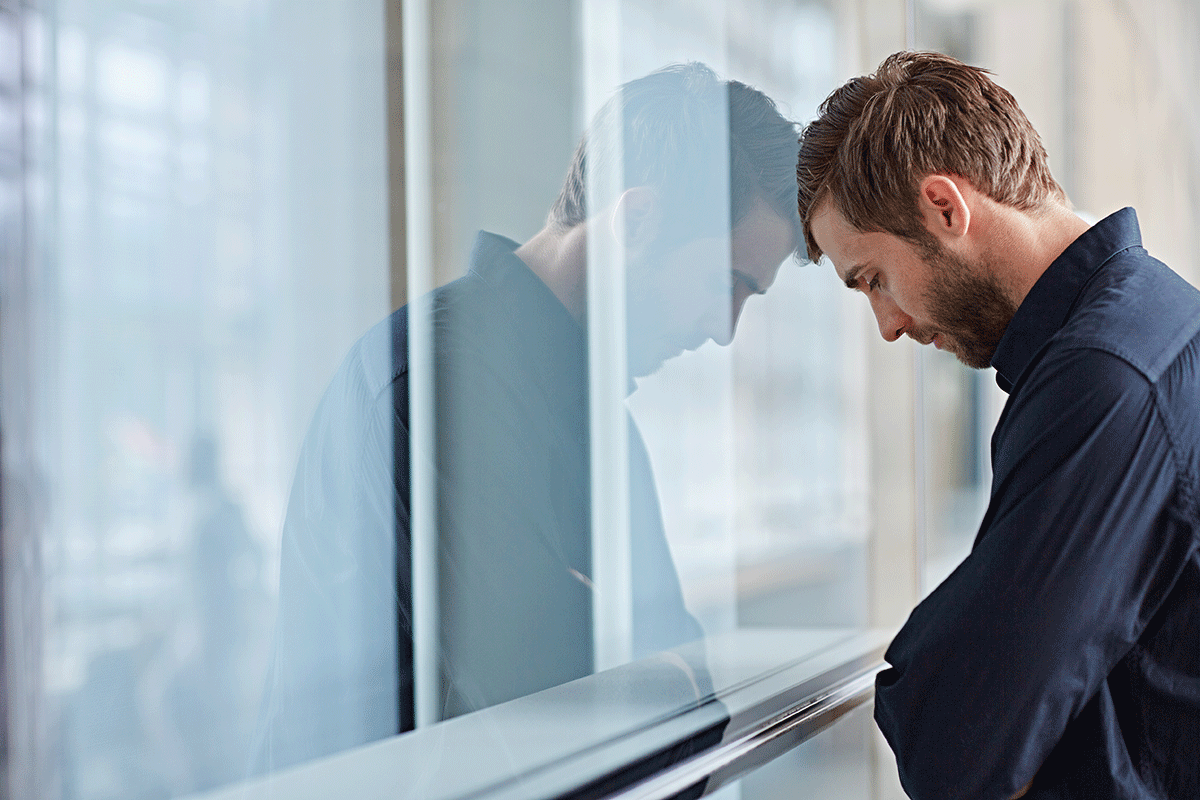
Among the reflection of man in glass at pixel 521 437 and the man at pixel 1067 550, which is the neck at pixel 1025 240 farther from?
the reflection of man in glass at pixel 521 437

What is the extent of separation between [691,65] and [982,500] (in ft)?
5.26

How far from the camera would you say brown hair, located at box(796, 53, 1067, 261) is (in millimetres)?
933

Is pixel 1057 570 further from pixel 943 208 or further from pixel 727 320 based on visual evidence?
pixel 727 320

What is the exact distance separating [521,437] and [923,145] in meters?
0.48

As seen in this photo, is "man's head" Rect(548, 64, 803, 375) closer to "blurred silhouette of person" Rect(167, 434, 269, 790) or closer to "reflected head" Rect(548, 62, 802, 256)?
"reflected head" Rect(548, 62, 802, 256)

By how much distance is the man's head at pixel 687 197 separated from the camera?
103 centimetres

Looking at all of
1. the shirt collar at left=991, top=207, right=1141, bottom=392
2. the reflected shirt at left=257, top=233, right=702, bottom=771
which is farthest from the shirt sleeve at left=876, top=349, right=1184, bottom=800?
the reflected shirt at left=257, top=233, right=702, bottom=771

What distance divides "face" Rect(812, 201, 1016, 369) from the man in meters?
0.04

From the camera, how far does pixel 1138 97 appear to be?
2.91m

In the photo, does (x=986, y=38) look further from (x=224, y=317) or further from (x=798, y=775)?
(x=224, y=317)

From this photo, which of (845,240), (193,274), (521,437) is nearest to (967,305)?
(845,240)

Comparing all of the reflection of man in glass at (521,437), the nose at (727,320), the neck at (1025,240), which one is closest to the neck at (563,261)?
the reflection of man in glass at (521,437)

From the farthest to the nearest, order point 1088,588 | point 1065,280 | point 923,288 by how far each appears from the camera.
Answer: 1. point 923,288
2. point 1065,280
3. point 1088,588

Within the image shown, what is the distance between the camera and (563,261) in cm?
97
